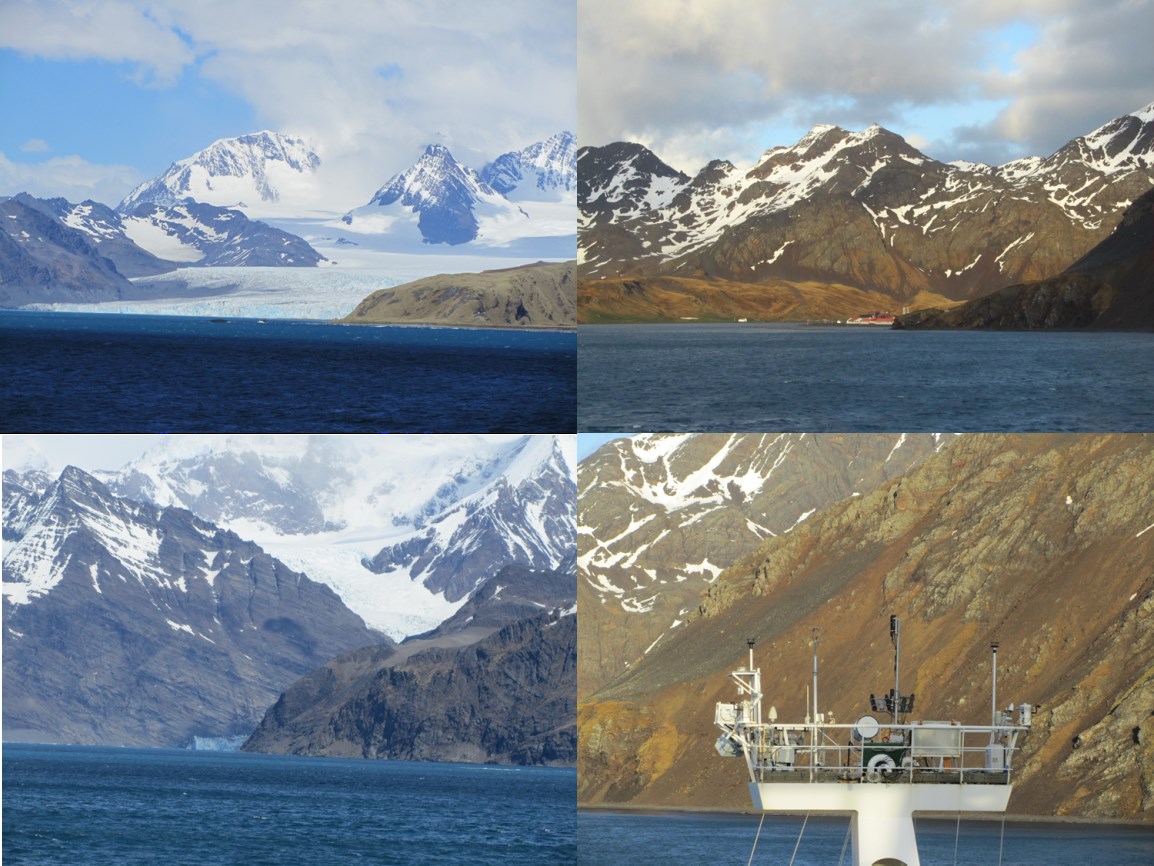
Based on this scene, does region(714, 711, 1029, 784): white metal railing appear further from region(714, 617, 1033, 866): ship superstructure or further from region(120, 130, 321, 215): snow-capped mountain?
region(120, 130, 321, 215): snow-capped mountain

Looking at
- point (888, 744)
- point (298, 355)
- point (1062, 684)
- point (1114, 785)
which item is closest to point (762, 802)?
point (888, 744)

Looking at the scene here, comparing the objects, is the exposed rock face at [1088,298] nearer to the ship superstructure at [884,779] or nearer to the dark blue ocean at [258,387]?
the dark blue ocean at [258,387]

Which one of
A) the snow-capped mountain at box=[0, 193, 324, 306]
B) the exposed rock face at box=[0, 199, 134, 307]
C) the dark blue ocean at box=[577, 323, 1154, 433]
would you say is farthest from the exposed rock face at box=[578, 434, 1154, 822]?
the exposed rock face at box=[0, 199, 134, 307]

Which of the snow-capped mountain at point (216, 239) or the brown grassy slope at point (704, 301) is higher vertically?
the snow-capped mountain at point (216, 239)

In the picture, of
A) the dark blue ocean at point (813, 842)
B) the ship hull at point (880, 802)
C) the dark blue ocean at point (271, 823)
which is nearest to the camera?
the ship hull at point (880, 802)

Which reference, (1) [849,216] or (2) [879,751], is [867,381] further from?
(2) [879,751]

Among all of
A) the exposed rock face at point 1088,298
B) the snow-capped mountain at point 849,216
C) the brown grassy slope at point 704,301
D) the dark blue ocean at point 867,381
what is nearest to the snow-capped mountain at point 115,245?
the brown grassy slope at point 704,301
